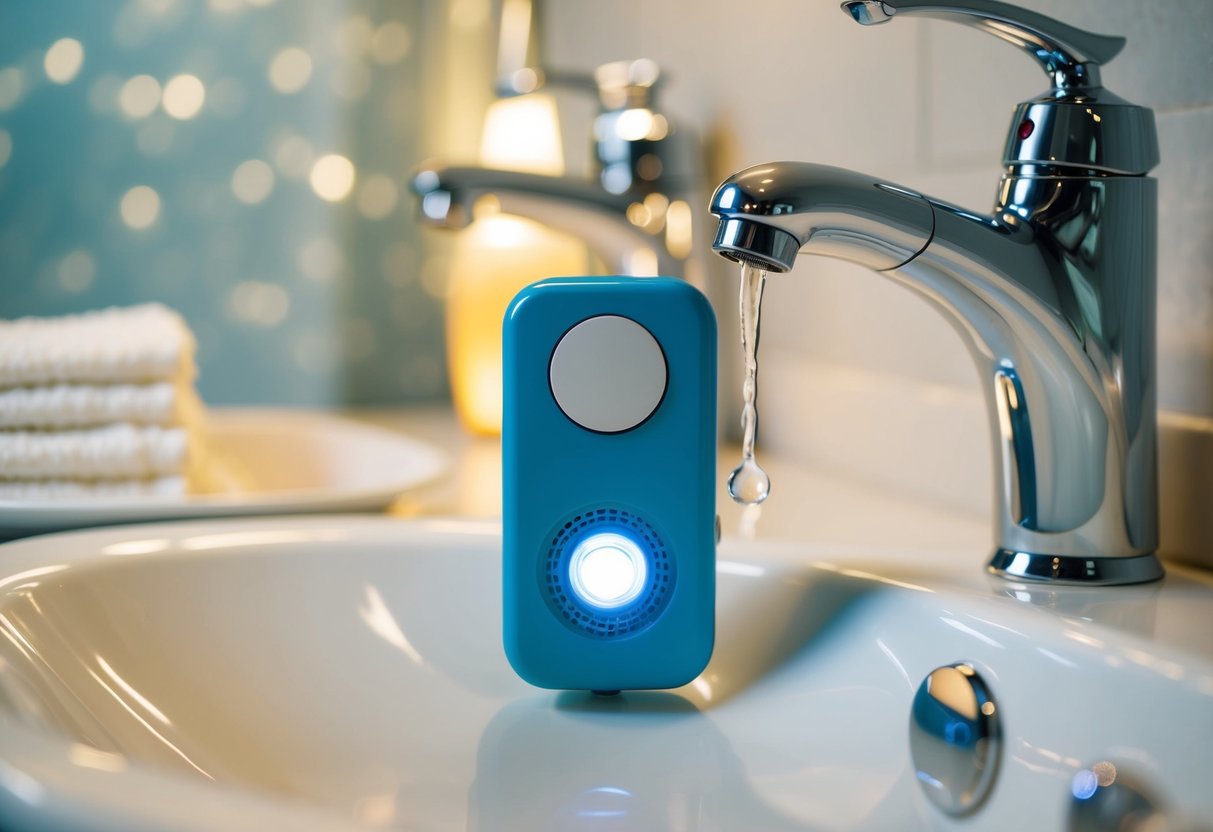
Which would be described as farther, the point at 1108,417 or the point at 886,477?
the point at 886,477

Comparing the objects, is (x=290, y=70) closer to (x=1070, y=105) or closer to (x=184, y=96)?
(x=184, y=96)

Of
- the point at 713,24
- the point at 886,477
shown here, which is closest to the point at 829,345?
the point at 886,477

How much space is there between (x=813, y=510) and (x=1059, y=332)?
0.22 m

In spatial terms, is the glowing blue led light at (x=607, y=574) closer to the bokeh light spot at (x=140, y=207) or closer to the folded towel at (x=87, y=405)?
the folded towel at (x=87, y=405)

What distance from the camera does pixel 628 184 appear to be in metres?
0.83

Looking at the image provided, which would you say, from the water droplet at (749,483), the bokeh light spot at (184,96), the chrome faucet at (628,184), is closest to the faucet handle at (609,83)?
the chrome faucet at (628,184)

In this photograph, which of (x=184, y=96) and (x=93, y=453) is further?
(x=184, y=96)

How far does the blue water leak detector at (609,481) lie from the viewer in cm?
41

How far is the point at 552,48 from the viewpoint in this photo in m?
1.13

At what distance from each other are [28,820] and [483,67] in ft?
3.43

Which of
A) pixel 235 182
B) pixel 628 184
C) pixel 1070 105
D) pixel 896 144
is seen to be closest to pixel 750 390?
pixel 1070 105

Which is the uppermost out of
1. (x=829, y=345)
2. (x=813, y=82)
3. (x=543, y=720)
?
(x=813, y=82)

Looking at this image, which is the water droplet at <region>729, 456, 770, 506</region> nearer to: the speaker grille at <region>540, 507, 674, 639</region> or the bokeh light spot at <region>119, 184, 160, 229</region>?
the speaker grille at <region>540, 507, 674, 639</region>

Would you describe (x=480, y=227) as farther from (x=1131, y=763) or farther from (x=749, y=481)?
(x=1131, y=763)
